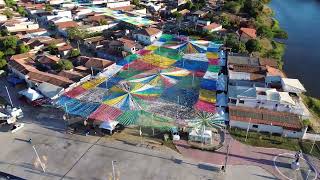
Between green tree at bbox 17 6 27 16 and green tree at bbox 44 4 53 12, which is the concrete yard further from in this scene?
green tree at bbox 17 6 27 16

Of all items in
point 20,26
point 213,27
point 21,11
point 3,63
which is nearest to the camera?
point 3,63

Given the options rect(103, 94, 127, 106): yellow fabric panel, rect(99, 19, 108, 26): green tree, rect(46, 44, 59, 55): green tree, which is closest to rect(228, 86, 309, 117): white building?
rect(103, 94, 127, 106): yellow fabric panel

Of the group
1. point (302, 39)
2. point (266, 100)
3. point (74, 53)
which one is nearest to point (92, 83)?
point (74, 53)

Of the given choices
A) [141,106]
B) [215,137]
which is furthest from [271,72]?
[141,106]

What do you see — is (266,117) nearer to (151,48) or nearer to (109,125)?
(109,125)

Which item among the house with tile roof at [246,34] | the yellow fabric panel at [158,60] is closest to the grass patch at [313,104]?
the house with tile roof at [246,34]

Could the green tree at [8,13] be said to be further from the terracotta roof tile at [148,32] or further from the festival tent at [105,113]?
the festival tent at [105,113]
